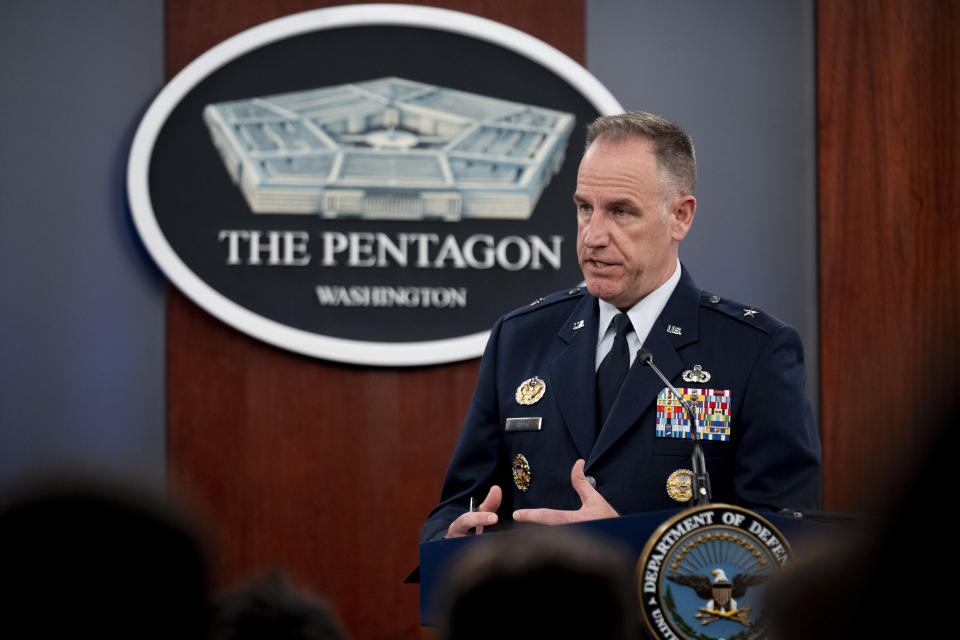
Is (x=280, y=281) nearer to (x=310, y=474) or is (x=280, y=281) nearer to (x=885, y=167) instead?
(x=310, y=474)

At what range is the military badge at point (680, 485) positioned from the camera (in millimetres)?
1712

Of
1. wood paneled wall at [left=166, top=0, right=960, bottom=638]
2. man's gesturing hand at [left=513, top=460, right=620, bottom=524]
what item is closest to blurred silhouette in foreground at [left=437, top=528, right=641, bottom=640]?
man's gesturing hand at [left=513, top=460, right=620, bottom=524]

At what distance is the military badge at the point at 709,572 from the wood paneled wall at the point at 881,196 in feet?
6.80

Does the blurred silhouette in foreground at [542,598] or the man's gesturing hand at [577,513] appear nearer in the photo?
the blurred silhouette in foreground at [542,598]

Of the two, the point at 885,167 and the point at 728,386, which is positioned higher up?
the point at 885,167

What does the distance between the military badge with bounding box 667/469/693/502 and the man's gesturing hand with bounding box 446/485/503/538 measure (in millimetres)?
298

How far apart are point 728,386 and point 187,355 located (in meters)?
1.69

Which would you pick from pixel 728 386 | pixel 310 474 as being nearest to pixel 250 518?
pixel 310 474

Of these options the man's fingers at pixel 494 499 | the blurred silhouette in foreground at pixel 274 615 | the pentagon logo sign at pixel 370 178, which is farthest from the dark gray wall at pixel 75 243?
the blurred silhouette in foreground at pixel 274 615

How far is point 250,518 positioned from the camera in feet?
9.53

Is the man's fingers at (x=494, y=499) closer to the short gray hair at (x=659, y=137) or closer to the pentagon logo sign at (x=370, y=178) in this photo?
the short gray hair at (x=659, y=137)

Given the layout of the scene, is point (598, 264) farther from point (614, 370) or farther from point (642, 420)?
point (642, 420)

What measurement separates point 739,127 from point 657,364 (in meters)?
1.58

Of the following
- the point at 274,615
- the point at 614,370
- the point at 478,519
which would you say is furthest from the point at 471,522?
the point at 274,615
